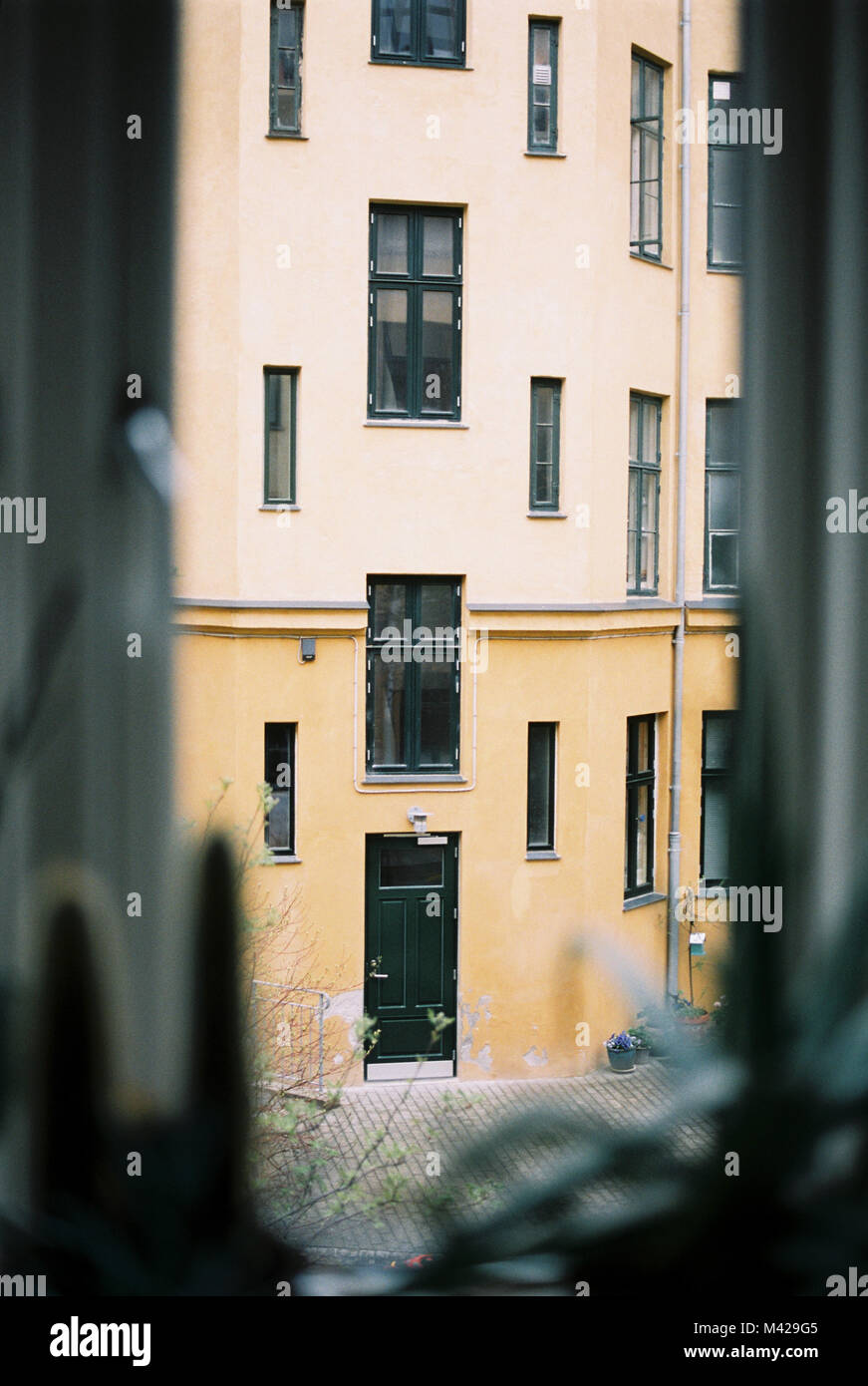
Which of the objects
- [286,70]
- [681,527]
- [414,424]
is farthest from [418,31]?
[681,527]

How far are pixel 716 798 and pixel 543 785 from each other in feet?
3.51

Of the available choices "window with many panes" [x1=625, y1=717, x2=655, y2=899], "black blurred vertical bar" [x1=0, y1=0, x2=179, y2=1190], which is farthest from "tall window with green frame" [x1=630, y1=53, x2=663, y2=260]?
"black blurred vertical bar" [x1=0, y1=0, x2=179, y2=1190]

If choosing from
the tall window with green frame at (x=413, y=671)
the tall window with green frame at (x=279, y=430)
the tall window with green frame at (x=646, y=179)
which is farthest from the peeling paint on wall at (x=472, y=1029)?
the tall window with green frame at (x=646, y=179)

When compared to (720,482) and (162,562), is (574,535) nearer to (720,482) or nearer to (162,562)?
(720,482)

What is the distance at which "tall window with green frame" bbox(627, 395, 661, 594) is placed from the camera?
1738 millimetres

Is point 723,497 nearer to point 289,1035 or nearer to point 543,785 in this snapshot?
point 289,1035

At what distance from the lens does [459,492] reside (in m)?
2.20

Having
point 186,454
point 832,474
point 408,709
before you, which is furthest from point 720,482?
point 408,709

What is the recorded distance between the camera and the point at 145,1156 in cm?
110

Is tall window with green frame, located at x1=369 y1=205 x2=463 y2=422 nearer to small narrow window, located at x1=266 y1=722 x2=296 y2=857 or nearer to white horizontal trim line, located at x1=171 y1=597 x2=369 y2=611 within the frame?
white horizontal trim line, located at x1=171 y1=597 x2=369 y2=611

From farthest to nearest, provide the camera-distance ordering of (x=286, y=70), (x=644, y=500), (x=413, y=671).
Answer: (x=286, y=70) < (x=413, y=671) < (x=644, y=500)

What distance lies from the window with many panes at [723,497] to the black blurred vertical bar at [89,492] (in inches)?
20.4

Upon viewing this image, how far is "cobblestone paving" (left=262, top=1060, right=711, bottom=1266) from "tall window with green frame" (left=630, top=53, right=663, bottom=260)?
3.77 ft

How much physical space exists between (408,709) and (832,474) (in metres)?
1.10
